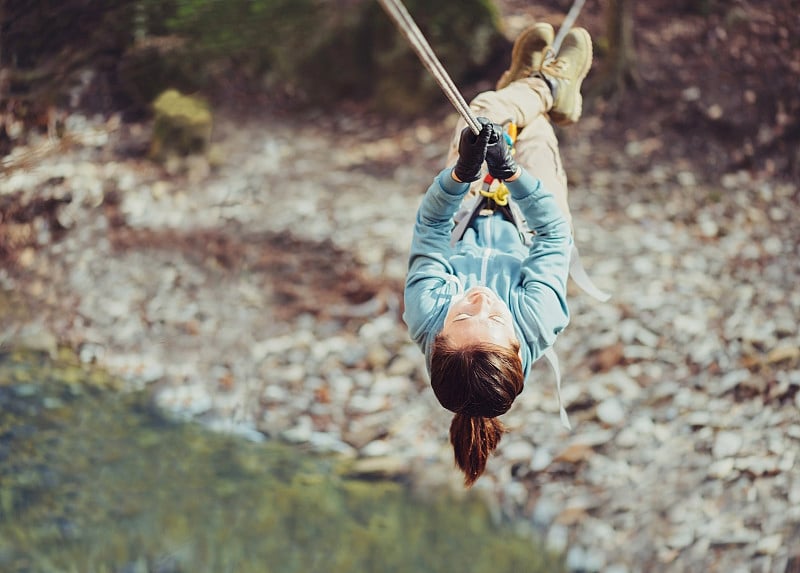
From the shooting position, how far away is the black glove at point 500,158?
1.56 m

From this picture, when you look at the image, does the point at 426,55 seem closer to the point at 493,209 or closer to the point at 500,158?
the point at 500,158

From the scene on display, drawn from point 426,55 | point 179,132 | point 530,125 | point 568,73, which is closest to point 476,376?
point 426,55

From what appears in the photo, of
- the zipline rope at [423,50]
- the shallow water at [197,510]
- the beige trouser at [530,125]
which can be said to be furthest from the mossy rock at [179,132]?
the zipline rope at [423,50]

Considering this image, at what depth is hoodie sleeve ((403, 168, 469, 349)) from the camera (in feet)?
5.43

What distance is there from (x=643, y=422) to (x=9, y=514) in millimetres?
2070

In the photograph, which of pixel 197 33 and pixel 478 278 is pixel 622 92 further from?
pixel 478 278

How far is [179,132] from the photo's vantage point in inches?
156

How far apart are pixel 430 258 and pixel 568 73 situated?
655mm

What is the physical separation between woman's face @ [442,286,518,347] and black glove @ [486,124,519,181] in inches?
8.2

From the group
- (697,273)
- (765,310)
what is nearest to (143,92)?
(697,273)

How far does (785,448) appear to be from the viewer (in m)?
2.92

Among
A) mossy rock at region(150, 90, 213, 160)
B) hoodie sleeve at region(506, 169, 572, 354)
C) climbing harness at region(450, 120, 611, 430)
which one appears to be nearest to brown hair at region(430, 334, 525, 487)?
hoodie sleeve at region(506, 169, 572, 354)

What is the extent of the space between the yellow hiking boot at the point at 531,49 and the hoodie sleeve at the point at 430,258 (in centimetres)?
57

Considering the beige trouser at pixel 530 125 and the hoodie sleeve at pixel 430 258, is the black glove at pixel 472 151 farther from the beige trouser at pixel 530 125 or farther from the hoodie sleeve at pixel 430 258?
the beige trouser at pixel 530 125
